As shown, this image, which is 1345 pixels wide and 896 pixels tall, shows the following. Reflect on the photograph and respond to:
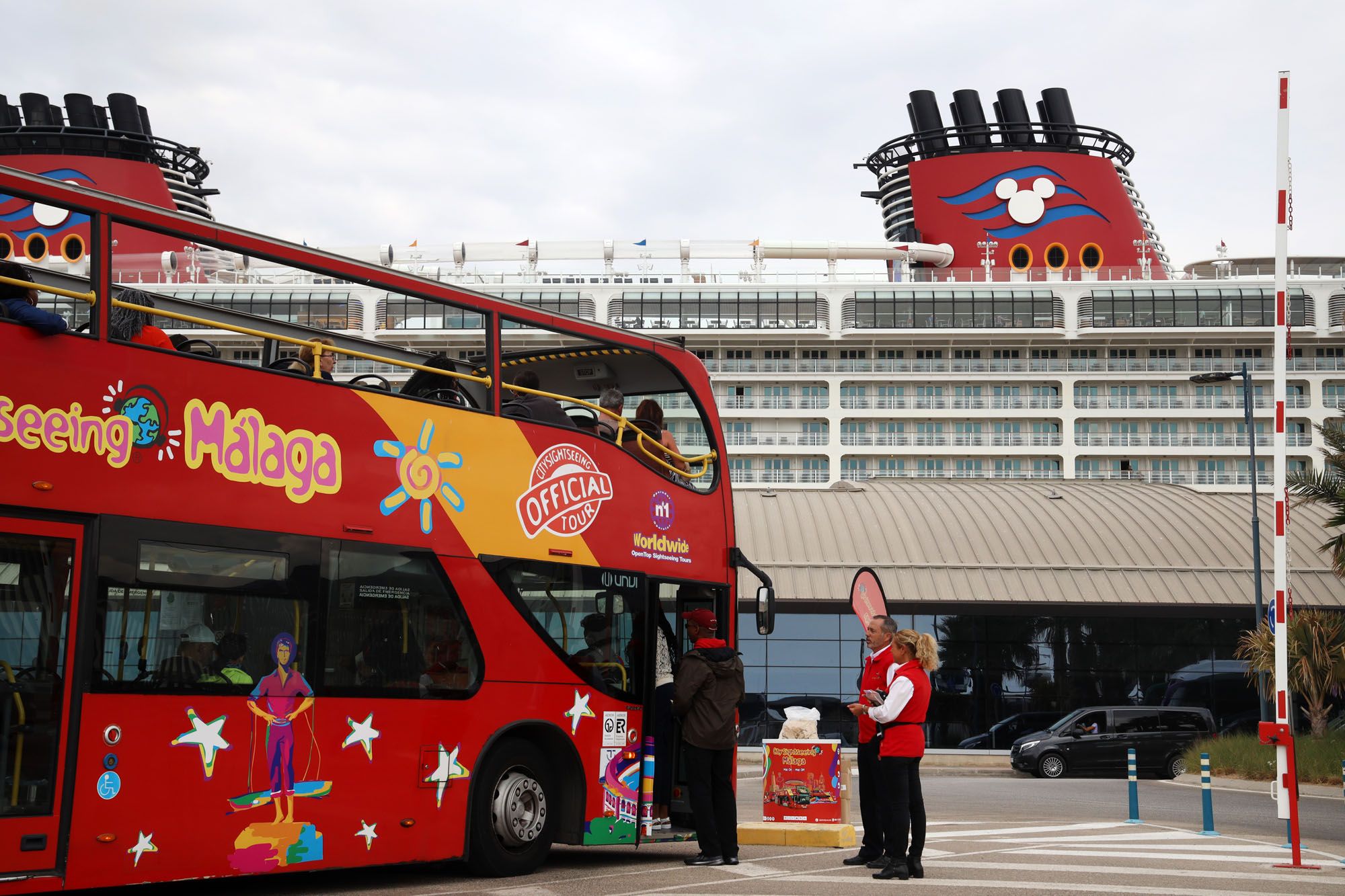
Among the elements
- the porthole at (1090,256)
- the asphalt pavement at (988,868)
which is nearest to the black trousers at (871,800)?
the asphalt pavement at (988,868)

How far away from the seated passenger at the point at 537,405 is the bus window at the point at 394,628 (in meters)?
1.53

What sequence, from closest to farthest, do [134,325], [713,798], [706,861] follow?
[134,325]
[706,861]
[713,798]

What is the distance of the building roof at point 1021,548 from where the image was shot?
3353 cm

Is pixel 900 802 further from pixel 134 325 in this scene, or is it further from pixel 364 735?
pixel 134 325

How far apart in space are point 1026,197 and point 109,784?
55933mm

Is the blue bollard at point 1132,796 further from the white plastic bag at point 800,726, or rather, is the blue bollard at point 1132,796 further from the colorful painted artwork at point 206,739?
the colorful painted artwork at point 206,739

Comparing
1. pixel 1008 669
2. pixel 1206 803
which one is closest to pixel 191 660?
pixel 1206 803

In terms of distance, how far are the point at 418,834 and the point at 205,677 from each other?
1.87 meters

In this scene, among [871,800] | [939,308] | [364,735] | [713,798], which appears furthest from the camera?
[939,308]

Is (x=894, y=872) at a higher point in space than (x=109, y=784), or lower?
lower

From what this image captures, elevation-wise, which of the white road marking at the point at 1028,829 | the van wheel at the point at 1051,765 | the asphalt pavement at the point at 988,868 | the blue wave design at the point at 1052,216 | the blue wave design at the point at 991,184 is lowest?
the van wheel at the point at 1051,765

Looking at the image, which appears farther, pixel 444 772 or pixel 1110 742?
pixel 1110 742

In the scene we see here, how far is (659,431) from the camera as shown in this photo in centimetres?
1091

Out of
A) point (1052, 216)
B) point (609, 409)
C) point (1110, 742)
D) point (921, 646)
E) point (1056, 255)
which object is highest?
point (1052, 216)
